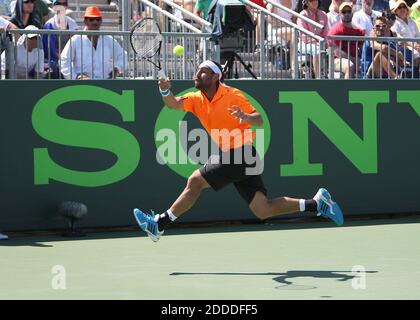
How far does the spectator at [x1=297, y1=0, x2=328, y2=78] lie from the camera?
1627cm

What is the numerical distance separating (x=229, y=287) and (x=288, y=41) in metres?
7.07

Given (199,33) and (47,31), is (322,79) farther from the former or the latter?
(47,31)

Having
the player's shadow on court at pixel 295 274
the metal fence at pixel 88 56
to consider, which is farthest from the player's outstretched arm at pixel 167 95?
the metal fence at pixel 88 56

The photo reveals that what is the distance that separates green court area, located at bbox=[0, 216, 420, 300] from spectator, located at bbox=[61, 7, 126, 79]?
6.95ft

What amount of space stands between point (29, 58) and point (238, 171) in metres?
4.07

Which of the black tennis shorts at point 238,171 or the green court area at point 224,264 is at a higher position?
the black tennis shorts at point 238,171

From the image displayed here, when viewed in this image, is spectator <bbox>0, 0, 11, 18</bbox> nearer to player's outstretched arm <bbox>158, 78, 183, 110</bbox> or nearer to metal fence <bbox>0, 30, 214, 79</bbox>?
metal fence <bbox>0, 30, 214, 79</bbox>

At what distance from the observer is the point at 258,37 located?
53.3 feet

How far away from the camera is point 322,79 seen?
→ 16078 mm

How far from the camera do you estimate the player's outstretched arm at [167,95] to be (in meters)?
11.5

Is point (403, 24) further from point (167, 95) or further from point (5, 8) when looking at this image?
point (167, 95)

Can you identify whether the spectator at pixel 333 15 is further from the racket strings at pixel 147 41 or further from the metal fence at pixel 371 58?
the racket strings at pixel 147 41

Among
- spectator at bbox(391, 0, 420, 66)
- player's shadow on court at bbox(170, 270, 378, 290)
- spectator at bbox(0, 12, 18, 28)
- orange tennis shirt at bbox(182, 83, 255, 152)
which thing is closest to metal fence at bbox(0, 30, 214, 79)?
spectator at bbox(0, 12, 18, 28)

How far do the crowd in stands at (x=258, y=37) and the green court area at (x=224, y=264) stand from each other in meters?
2.22
